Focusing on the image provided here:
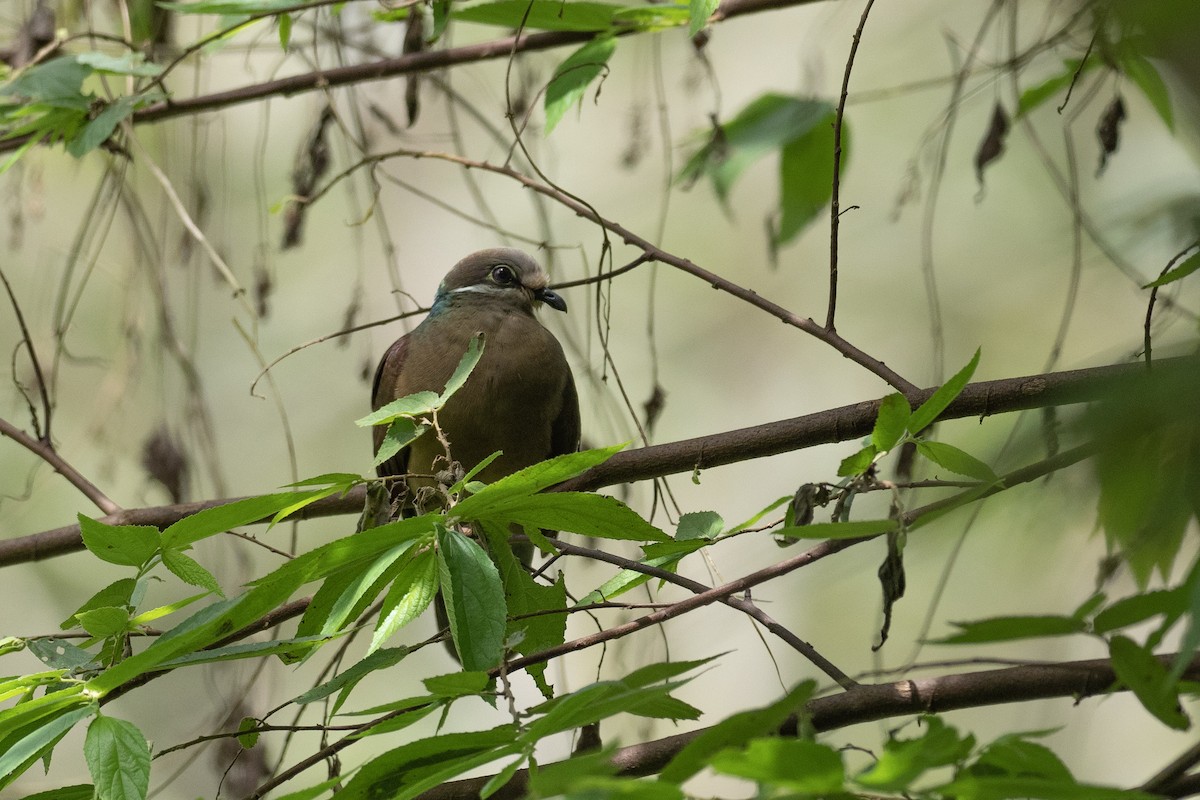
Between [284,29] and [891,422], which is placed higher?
[284,29]

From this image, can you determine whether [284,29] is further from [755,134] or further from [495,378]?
[755,134]

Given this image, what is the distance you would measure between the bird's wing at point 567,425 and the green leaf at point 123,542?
7.80ft

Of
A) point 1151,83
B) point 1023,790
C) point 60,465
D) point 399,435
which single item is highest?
point 1151,83

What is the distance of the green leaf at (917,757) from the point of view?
116 centimetres

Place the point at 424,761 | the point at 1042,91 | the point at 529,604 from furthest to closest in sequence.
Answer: the point at 1042,91, the point at 529,604, the point at 424,761

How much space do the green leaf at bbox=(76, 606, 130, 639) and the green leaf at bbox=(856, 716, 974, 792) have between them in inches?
47.8

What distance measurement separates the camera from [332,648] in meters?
7.09

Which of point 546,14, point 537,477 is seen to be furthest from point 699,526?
point 546,14

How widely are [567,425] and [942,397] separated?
2.80 metres

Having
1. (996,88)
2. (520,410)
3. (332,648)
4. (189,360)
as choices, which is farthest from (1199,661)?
→ (332,648)

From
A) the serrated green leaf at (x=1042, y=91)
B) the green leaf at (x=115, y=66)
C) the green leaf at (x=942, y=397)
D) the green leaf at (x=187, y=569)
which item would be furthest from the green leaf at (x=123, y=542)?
the serrated green leaf at (x=1042, y=91)

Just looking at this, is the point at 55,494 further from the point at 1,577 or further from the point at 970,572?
the point at 970,572

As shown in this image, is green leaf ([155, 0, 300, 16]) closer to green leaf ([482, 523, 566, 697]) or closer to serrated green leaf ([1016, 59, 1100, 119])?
green leaf ([482, 523, 566, 697])

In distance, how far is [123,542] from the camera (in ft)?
6.31
